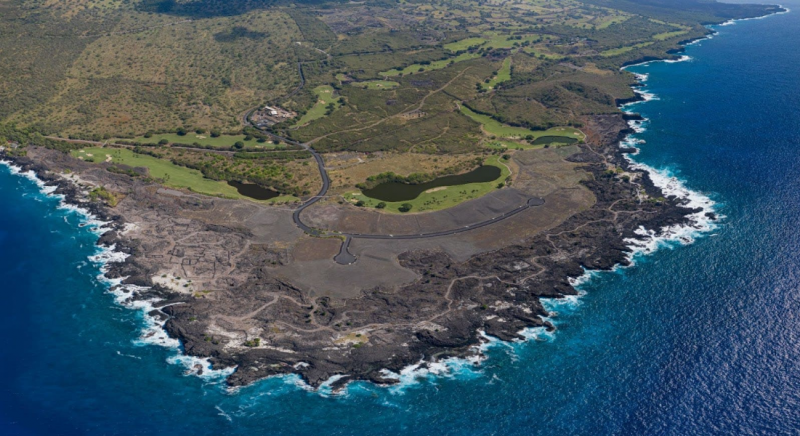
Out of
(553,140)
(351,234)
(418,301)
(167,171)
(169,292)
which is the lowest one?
(169,292)

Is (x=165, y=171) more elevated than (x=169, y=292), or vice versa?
(x=165, y=171)

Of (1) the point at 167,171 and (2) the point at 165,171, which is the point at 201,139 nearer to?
(1) the point at 167,171

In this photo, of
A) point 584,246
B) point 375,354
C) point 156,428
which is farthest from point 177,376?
point 584,246

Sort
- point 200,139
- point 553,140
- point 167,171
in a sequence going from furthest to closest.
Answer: point 553,140 → point 200,139 → point 167,171

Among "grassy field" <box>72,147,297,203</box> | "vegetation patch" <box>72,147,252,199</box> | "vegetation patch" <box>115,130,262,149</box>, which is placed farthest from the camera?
"vegetation patch" <box>115,130,262,149</box>

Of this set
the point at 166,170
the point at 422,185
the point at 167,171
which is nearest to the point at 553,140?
the point at 422,185

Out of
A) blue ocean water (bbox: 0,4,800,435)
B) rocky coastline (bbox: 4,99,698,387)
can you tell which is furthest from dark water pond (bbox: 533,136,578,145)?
blue ocean water (bbox: 0,4,800,435)

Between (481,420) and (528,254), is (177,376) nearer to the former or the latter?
(481,420)

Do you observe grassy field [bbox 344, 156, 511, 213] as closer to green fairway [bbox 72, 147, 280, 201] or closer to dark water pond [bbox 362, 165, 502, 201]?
dark water pond [bbox 362, 165, 502, 201]
